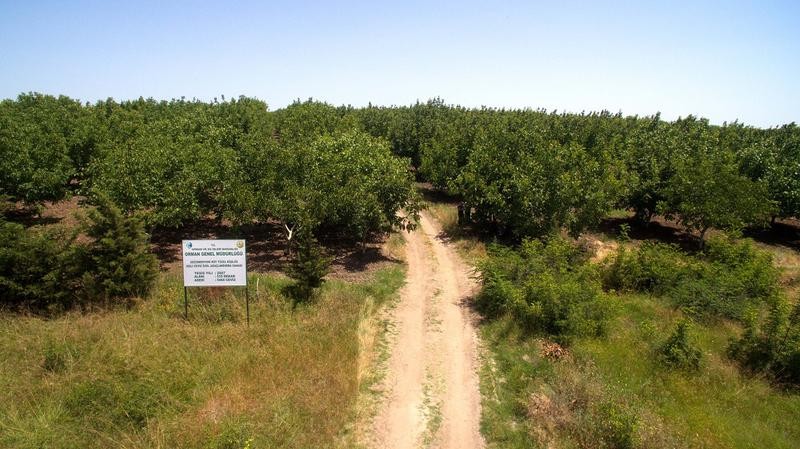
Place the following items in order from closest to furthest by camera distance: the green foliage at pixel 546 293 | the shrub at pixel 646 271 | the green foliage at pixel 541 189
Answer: the green foliage at pixel 546 293, the shrub at pixel 646 271, the green foliage at pixel 541 189

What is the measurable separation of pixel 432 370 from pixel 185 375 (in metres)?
7.13

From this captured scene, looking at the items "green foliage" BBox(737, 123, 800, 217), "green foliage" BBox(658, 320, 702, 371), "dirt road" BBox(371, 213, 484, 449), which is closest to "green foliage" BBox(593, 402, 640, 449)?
"dirt road" BBox(371, 213, 484, 449)

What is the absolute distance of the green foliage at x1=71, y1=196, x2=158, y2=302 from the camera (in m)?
16.2

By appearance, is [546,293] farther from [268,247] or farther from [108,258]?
[108,258]

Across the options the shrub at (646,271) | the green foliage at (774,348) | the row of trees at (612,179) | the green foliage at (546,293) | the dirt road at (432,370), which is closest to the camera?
the dirt road at (432,370)

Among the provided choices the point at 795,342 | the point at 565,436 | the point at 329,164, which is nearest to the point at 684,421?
the point at 565,436

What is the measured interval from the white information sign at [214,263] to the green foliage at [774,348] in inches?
648

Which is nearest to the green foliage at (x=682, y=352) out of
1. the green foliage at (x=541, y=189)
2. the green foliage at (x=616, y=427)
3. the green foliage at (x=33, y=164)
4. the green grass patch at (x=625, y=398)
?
the green grass patch at (x=625, y=398)

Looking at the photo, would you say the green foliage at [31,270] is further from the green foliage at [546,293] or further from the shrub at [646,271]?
the shrub at [646,271]

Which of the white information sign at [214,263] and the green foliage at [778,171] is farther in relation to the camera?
the green foliage at [778,171]

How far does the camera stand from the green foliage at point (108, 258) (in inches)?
637

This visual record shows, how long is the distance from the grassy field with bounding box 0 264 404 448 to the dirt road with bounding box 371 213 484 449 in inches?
48.5

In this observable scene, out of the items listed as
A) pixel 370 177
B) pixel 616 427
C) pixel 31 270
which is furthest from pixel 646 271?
pixel 31 270

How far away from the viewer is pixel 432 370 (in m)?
14.0
